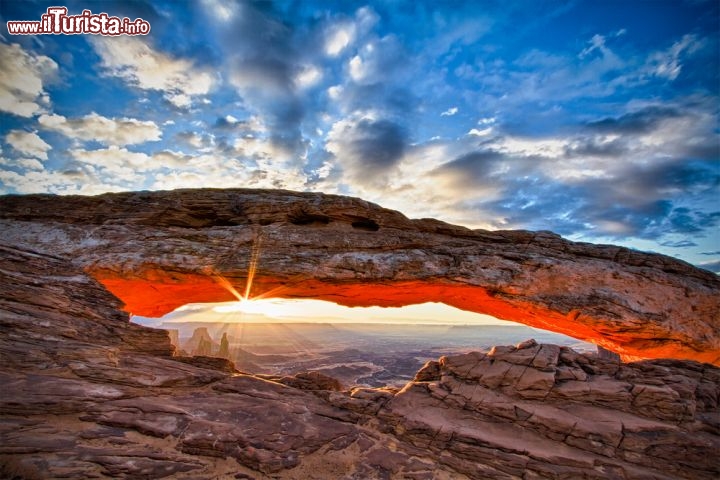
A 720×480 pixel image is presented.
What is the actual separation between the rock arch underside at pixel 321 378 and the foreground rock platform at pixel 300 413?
58 millimetres

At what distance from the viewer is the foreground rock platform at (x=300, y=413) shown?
869 centimetres

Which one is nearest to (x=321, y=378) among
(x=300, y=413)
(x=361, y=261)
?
(x=300, y=413)

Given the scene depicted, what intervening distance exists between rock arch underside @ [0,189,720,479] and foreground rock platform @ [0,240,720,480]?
0.06 m

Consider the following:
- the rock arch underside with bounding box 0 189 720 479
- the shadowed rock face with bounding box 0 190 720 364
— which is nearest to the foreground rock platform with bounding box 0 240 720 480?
the rock arch underside with bounding box 0 189 720 479

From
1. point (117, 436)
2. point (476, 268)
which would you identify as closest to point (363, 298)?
point (476, 268)

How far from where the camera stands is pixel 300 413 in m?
11.5

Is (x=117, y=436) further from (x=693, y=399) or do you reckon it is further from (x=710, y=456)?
(x=693, y=399)

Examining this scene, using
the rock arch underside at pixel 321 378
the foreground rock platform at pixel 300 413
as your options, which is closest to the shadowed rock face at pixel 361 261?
the rock arch underside at pixel 321 378

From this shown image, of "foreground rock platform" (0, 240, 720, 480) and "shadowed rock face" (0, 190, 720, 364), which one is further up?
"shadowed rock face" (0, 190, 720, 364)

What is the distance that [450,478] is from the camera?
9.79 m

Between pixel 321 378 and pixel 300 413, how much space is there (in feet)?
10.6

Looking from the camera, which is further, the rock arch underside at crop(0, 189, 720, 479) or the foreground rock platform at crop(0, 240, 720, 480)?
the rock arch underside at crop(0, 189, 720, 479)

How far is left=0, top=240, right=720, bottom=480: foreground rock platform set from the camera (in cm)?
869

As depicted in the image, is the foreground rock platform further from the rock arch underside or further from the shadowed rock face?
the shadowed rock face
